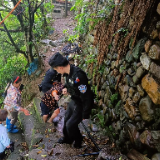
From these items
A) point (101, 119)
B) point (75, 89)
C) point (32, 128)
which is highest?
point (75, 89)

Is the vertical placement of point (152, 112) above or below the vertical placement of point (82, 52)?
above

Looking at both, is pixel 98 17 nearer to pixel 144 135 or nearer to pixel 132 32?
pixel 132 32

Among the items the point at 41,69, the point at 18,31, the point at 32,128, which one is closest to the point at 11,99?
the point at 32,128

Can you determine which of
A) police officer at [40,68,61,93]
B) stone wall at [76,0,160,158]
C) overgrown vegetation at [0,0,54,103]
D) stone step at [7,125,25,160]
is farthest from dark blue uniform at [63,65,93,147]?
overgrown vegetation at [0,0,54,103]

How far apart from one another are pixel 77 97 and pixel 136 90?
1076mm

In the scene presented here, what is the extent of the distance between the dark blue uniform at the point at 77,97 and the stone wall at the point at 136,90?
2.43 ft

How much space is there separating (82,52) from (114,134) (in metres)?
4.14

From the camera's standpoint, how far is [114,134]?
347 centimetres

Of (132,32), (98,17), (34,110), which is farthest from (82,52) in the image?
(132,32)

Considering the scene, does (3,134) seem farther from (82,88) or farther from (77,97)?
(82,88)

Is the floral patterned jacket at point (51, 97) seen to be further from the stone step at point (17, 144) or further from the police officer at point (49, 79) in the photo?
the stone step at point (17, 144)

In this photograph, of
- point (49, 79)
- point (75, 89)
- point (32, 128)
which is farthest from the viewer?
point (32, 128)

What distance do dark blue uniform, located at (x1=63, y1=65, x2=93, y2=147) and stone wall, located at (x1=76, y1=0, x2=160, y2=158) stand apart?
29.1 inches

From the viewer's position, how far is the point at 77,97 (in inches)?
121
